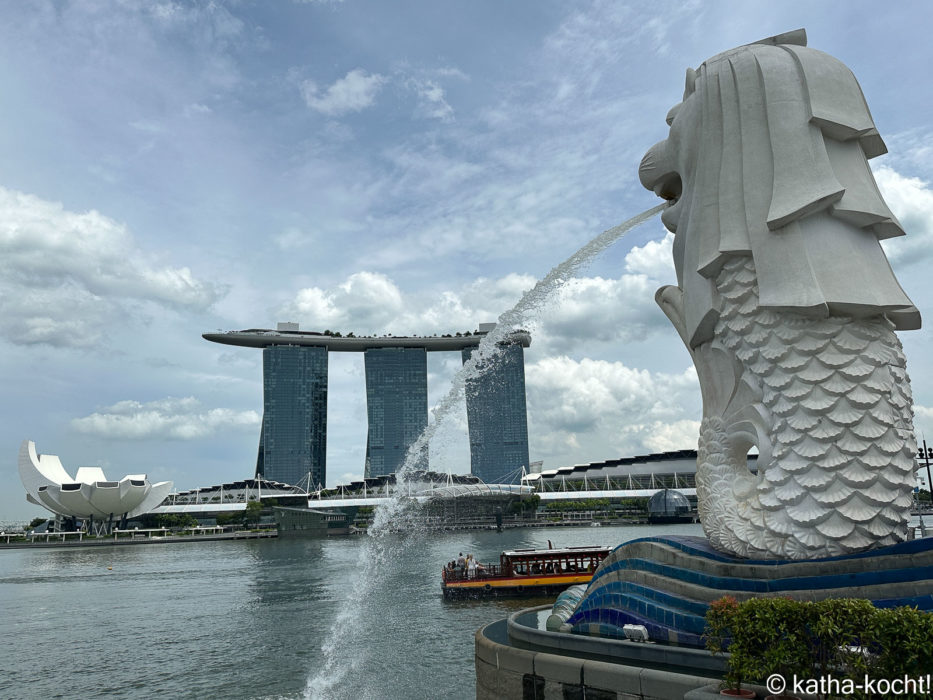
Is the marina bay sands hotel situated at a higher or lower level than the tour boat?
higher

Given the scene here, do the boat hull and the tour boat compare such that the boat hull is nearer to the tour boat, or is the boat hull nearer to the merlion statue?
the tour boat

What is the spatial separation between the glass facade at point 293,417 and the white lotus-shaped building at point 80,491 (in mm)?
38521

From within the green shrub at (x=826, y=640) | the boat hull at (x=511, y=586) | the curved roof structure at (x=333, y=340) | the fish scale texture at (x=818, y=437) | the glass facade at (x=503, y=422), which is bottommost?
the boat hull at (x=511, y=586)

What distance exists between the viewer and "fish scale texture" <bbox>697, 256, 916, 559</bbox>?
9.76 m

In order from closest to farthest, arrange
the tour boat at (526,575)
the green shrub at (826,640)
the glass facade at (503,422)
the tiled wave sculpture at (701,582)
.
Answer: the green shrub at (826,640), the tiled wave sculpture at (701,582), the tour boat at (526,575), the glass facade at (503,422)

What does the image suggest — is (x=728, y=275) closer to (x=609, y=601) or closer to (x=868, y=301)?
A: (x=868, y=301)

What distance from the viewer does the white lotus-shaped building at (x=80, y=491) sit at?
83.0 m

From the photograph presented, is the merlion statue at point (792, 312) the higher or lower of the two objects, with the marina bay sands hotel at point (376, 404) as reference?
lower

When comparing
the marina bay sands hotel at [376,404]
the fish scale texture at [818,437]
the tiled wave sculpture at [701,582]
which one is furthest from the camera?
the marina bay sands hotel at [376,404]

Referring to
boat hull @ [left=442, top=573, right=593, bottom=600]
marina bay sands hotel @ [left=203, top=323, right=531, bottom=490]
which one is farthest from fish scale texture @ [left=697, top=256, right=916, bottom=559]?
marina bay sands hotel @ [left=203, top=323, right=531, bottom=490]

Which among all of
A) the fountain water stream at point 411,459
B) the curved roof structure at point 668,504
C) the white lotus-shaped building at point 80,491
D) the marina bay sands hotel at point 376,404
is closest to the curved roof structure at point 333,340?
the marina bay sands hotel at point 376,404

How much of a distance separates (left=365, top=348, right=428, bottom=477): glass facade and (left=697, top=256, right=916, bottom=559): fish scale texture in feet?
394

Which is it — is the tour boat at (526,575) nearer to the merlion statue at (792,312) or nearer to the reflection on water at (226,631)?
the reflection on water at (226,631)

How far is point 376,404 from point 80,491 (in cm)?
5754
